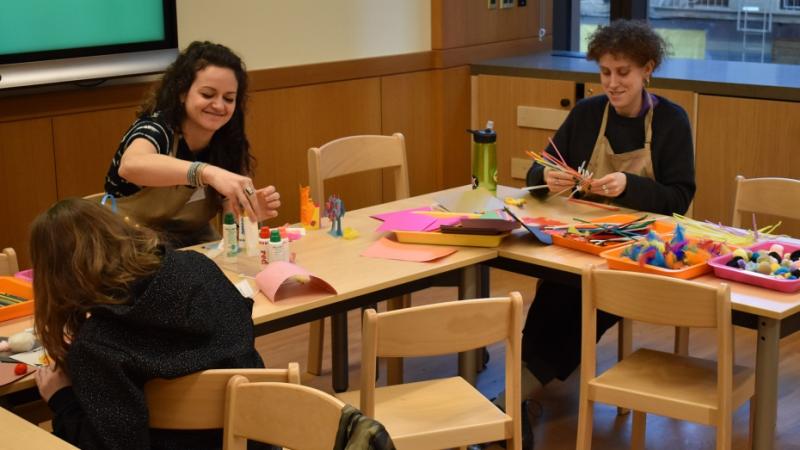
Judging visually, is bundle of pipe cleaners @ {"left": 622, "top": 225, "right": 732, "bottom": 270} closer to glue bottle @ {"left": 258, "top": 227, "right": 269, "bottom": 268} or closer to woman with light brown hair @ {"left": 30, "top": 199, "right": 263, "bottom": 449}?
glue bottle @ {"left": 258, "top": 227, "right": 269, "bottom": 268}

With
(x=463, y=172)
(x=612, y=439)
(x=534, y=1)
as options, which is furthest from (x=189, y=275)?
(x=534, y=1)

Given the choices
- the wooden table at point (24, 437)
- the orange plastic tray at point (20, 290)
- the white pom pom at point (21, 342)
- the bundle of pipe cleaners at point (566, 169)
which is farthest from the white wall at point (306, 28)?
the wooden table at point (24, 437)

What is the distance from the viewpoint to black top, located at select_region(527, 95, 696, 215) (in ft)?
11.1

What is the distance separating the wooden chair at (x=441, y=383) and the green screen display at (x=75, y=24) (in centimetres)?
201

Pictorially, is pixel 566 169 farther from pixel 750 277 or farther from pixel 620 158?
pixel 750 277

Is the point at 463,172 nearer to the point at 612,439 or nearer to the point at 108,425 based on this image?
the point at 612,439

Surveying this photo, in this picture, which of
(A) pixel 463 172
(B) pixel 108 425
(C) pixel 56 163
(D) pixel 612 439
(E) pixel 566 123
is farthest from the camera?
(A) pixel 463 172

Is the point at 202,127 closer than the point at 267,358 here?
Yes

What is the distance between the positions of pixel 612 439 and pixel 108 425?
181 cm

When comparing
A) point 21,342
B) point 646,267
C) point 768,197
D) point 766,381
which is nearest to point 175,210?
point 21,342

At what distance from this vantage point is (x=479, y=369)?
12.9 feet

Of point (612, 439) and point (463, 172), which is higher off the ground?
point (463, 172)

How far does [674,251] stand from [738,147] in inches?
73.8

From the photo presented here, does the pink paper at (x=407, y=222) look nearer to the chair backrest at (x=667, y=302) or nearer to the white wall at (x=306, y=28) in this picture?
the chair backrest at (x=667, y=302)
